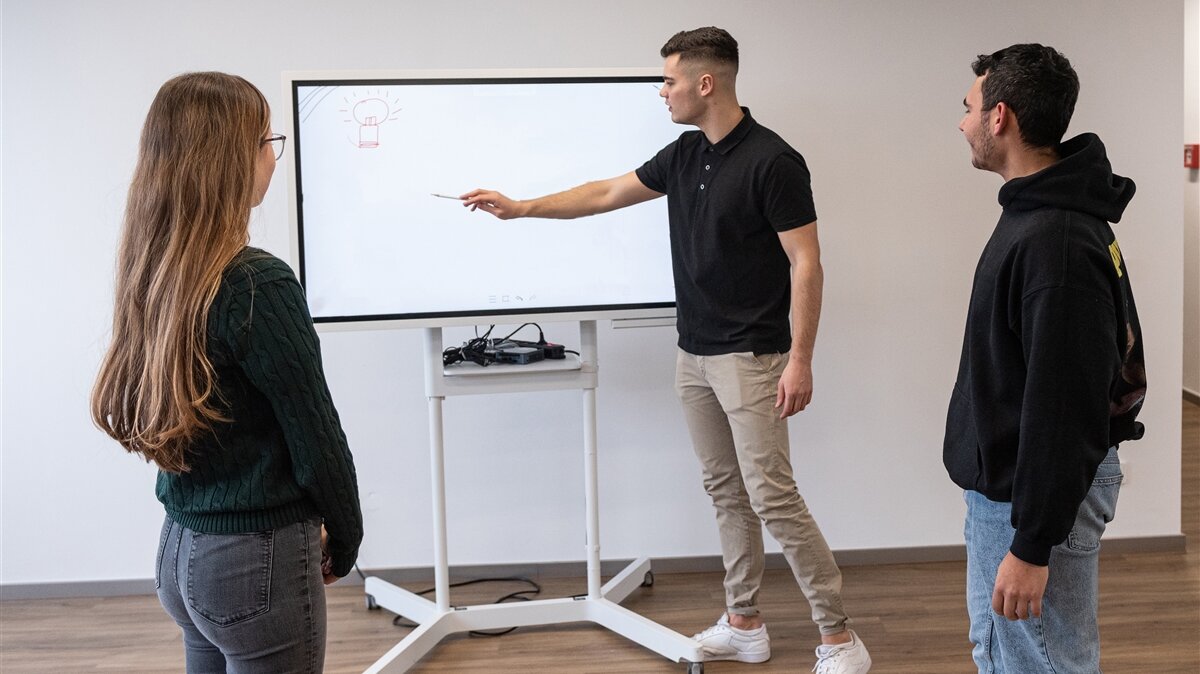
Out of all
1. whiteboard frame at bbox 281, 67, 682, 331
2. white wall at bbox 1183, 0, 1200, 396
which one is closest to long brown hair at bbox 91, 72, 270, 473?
whiteboard frame at bbox 281, 67, 682, 331

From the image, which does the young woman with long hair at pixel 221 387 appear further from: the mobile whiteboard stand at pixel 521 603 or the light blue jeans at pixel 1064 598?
the mobile whiteboard stand at pixel 521 603

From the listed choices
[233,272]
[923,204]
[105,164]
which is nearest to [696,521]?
[923,204]

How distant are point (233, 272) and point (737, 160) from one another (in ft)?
5.35

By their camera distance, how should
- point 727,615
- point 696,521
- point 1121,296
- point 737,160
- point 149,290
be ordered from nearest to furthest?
point 149,290 < point 1121,296 < point 737,160 < point 727,615 < point 696,521

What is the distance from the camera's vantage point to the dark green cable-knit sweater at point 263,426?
4.72 feet

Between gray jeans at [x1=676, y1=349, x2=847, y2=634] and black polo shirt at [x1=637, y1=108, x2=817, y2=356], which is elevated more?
black polo shirt at [x1=637, y1=108, x2=817, y2=356]

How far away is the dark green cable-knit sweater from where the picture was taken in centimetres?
144

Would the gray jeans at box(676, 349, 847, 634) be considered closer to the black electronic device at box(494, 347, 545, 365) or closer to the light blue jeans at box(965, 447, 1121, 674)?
the black electronic device at box(494, 347, 545, 365)

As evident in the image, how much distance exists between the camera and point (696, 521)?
3.76 m

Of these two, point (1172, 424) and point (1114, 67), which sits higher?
point (1114, 67)

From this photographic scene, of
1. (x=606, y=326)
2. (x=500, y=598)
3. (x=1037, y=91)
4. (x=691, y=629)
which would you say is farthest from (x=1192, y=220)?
(x=1037, y=91)

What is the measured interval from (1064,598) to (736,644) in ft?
4.89

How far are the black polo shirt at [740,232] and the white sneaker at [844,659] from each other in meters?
0.81

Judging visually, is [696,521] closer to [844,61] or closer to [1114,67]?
[844,61]
